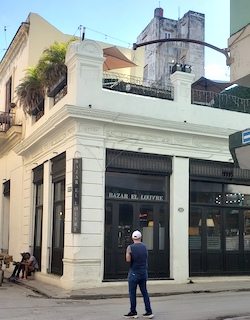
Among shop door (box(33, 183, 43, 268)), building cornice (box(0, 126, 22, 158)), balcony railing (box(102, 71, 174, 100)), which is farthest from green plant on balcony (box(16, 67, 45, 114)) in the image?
shop door (box(33, 183, 43, 268))

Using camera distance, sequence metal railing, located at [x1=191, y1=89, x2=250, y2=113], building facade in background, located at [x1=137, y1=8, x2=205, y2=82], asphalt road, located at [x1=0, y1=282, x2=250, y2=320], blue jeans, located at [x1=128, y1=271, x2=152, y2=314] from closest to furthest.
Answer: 1. blue jeans, located at [x1=128, y1=271, x2=152, y2=314]
2. asphalt road, located at [x1=0, y1=282, x2=250, y2=320]
3. metal railing, located at [x1=191, y1=89, x2=250, y2=113]
4. building facade in background, located at [x1=137, y1=8, x2=205, y2=82]

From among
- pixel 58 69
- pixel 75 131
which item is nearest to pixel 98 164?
pixel 75 131

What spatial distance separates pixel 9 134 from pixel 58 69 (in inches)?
259

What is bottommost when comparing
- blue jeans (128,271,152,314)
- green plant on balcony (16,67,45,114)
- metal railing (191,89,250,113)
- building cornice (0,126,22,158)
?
blue jeans (128,271,152,314)

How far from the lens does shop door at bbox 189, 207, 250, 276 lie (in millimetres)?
15953

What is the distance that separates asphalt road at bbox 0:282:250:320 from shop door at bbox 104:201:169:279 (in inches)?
94.1

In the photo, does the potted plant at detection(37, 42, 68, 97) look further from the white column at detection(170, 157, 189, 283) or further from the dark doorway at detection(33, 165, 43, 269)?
the white column at detection(170, 157, 189, 283)

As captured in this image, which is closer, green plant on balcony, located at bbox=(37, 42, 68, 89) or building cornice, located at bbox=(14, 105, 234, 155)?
building cornice, located at bbox=(14, 105, 234, 155)

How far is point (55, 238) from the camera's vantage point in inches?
639

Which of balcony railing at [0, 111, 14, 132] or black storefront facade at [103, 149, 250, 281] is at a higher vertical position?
balcony railing at [0, 111, 14, 132]

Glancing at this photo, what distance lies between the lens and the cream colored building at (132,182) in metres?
14.0

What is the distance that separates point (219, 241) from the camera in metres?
16.4

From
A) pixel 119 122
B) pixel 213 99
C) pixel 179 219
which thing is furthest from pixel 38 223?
pixel 213 99

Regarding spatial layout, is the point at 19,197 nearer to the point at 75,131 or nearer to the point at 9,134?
the point at 9,134
